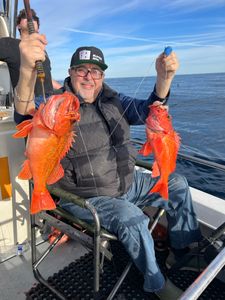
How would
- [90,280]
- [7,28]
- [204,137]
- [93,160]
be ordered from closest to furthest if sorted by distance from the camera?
[93,160] → [90,280] → [7,28] → [204,137]

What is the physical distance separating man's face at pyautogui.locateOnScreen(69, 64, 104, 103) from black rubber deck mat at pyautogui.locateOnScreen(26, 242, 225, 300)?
145cm

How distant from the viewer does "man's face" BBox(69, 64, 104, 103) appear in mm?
2436

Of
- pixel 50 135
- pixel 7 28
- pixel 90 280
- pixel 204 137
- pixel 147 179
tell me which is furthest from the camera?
pixel 204 137

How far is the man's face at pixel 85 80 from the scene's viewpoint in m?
2.44

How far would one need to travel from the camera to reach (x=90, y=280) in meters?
2.46

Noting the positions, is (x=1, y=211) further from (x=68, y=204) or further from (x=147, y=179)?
(x=147, y=179)

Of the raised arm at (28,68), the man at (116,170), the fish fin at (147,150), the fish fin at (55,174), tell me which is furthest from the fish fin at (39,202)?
the fish fin at (147,150)

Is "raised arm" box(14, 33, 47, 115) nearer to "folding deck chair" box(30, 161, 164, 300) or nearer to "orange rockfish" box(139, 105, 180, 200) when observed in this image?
"folding deck chair" box(30, 161, 164, 300)

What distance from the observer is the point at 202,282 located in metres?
1.21

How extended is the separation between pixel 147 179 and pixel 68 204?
2.57ft

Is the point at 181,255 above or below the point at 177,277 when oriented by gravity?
above

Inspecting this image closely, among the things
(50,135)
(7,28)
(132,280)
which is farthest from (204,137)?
(50,135)

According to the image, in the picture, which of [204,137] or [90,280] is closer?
[90,280]

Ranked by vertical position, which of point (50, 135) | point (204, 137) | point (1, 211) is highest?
point (50, 135)
